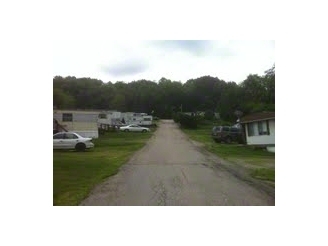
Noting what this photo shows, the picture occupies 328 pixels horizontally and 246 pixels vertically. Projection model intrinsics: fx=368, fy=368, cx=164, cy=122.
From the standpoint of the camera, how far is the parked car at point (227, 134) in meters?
7.70

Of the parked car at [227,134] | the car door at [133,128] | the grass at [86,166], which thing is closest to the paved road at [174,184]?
the grass at [86,166]

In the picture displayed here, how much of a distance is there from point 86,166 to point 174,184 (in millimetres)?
2021

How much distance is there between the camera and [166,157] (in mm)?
8484

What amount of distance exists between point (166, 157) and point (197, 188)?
2375 millimetres

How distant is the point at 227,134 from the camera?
838cm

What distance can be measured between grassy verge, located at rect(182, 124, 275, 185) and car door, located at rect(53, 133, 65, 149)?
97.9 inches

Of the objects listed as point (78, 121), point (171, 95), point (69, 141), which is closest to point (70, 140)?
point (69, 141)

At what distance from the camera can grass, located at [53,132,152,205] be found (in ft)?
20.0

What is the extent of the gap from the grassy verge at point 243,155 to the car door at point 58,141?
2486 mm

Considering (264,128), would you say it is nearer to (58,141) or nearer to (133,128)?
(58,141)

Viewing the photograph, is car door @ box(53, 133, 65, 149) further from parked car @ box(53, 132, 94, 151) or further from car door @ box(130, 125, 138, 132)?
car door @ box(130, 125, 138, 132)
